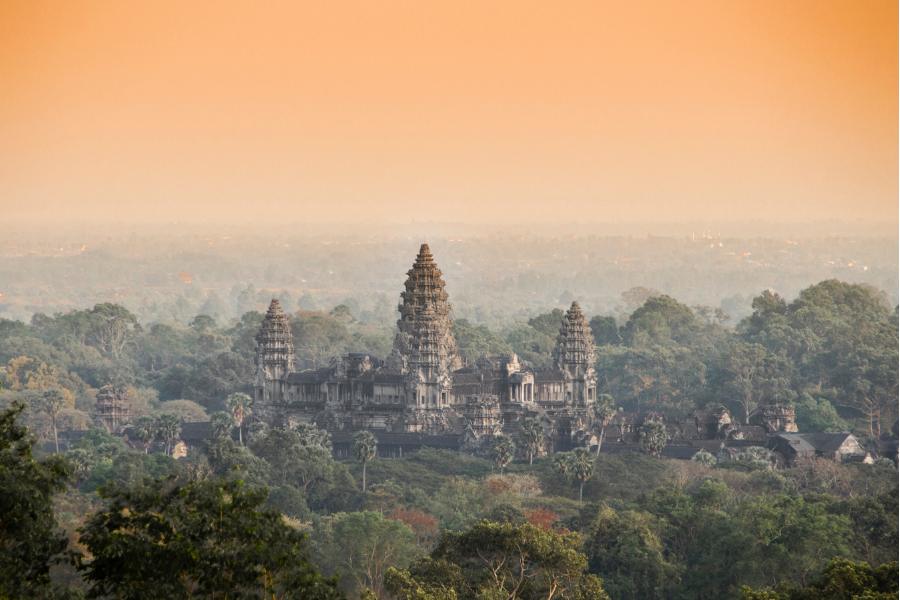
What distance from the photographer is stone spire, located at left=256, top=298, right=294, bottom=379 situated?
99562 mm

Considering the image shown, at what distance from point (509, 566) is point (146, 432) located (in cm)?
4415

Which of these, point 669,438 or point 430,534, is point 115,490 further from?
point 669,438

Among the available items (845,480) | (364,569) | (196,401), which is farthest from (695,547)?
(196,401)

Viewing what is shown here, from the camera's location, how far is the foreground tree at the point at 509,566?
48250 mm

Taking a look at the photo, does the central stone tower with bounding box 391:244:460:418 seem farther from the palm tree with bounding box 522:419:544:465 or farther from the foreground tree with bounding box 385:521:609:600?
the foreground tree with bounding box 385:521:609:600

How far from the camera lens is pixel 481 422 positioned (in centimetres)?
9056

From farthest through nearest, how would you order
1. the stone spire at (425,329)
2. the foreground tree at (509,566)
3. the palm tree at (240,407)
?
the palm tree at (240,407), the stone spire at (425,329), the foreground tree at (509,566)

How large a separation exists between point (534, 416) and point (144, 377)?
44040 mm

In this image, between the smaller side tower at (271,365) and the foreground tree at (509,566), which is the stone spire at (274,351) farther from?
the foreground tree at (509,566)

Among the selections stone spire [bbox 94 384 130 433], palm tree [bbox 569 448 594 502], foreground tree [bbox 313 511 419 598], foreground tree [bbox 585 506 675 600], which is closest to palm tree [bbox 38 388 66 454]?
stone spire [bbox 94 384 130 433]

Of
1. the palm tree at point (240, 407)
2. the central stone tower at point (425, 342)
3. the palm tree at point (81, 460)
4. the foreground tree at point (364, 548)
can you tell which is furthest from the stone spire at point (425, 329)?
the foreground tree at point (364, 548)

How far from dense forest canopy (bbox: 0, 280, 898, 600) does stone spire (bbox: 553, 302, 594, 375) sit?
2284mm

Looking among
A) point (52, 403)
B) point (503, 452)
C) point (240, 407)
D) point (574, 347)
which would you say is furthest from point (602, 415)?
point (52, 403)

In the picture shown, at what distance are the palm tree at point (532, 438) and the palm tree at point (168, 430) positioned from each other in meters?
14.4
